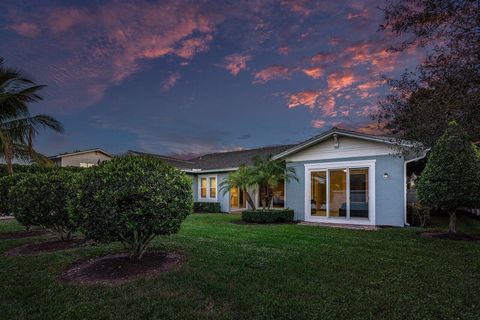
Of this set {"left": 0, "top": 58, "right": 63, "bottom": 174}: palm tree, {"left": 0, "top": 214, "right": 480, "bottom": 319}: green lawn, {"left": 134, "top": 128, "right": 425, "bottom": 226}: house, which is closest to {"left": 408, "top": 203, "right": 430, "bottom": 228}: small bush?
{"left": 134, "top": 128, "right": 425, "bottom": 226}: house

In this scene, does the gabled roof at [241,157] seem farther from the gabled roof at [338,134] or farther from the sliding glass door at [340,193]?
the sliding glass door at [340,193]

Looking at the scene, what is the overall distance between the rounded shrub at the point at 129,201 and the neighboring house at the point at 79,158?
21.2 meters

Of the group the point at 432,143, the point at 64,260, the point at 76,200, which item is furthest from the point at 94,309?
the point at 432,143

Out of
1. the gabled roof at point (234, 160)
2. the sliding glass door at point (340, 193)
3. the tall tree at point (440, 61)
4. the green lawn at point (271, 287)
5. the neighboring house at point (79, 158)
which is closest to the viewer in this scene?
the green lawn at point (271, 287)

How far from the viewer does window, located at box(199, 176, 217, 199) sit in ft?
65.9

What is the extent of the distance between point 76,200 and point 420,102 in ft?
30.8

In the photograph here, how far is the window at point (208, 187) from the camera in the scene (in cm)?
2009

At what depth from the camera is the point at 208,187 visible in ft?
67.2

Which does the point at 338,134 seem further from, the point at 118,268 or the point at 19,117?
the point at 19,117

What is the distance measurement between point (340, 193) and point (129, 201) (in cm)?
1038

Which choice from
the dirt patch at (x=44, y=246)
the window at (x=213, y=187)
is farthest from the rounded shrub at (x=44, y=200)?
the window at (x=213, y=187)

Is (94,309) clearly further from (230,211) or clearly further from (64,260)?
(230,211)

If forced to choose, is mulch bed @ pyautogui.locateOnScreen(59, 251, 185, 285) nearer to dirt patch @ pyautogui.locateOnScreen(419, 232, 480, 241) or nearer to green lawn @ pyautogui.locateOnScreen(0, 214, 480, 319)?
green lawn @ pyautogui.locateOnScreen(0, 214, 480, 319)

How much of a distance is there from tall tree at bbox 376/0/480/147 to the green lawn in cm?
335
